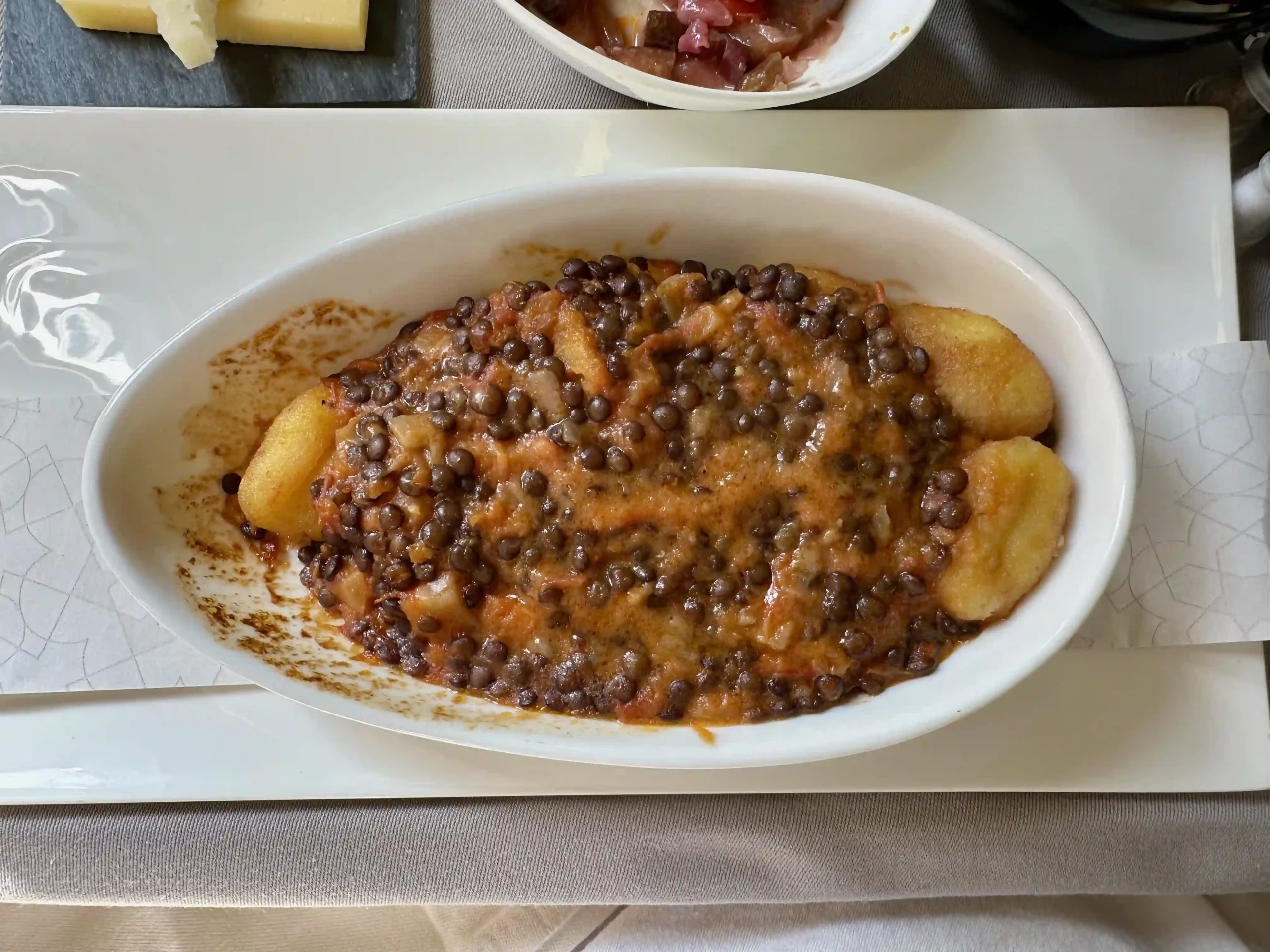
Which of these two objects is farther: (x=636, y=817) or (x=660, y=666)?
(x=636, y=817)

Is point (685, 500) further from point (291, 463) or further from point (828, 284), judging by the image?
point (291, 463)

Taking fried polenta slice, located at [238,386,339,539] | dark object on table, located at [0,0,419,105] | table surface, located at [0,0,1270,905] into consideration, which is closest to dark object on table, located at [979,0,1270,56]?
dark object on table, located at [0,0,419,105]

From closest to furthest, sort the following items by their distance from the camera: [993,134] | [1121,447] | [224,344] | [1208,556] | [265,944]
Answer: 1. [1121,447]
2. [224,344]
3. [1208,556]
4. [993,134]
5. [265,944]

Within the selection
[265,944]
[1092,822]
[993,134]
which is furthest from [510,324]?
[265,944]

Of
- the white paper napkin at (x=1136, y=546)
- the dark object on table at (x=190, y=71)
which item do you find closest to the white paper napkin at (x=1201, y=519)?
the white paper napkin at (x=1136, y=546)

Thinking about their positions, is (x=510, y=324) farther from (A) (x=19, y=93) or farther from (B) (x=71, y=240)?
(A) (x=19, y=93)

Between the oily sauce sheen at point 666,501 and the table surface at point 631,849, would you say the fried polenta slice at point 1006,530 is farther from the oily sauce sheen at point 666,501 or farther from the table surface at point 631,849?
the table surface at point 631,849

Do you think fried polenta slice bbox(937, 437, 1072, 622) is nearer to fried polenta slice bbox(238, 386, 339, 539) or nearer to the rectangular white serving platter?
the rectangular white serving platter

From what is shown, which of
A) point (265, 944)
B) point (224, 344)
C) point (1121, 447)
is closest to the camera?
point (1121, 447)
